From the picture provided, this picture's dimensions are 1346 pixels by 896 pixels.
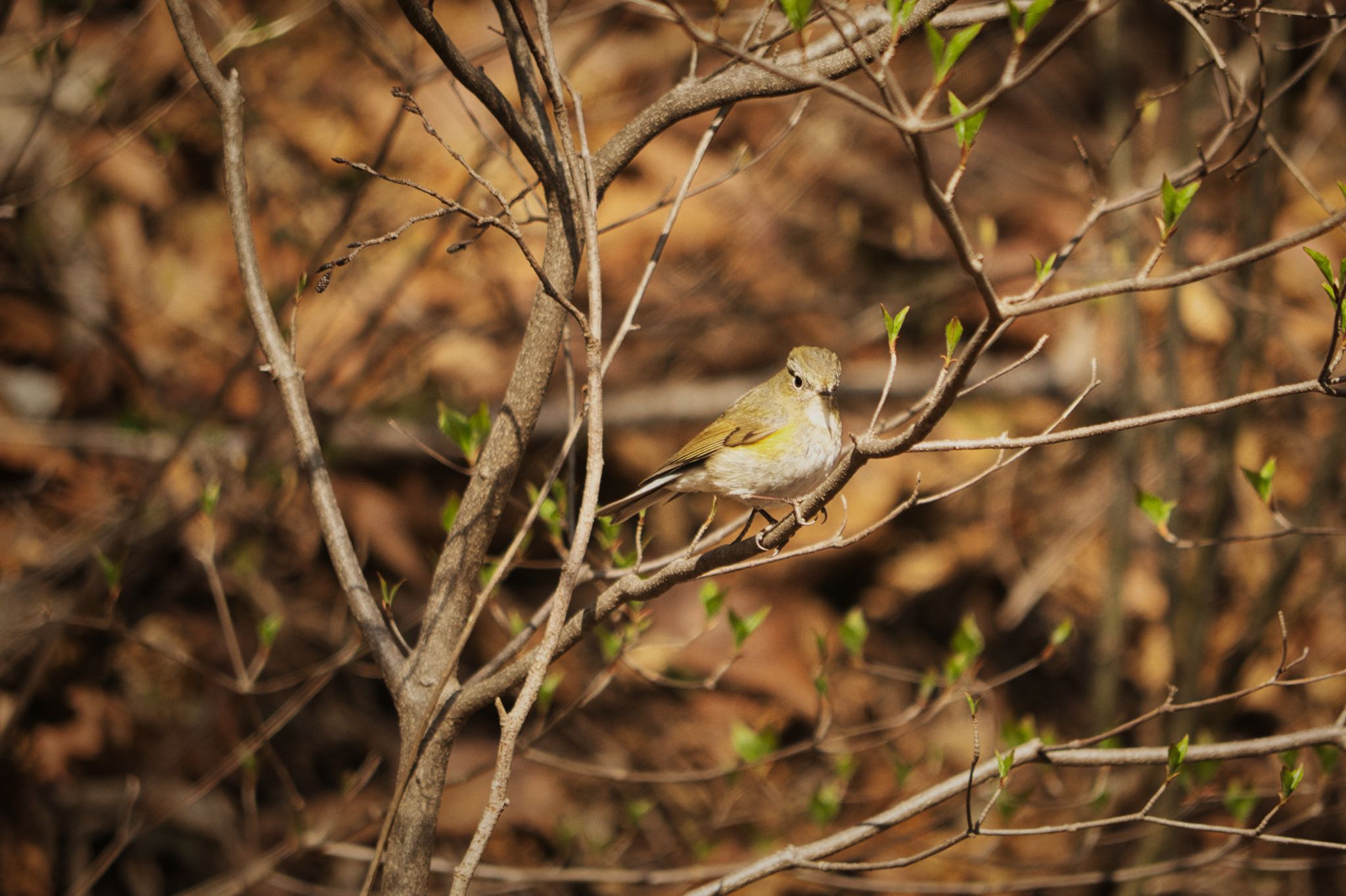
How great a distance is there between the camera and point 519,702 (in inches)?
74.5

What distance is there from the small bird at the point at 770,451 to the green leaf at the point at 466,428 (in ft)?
1.51

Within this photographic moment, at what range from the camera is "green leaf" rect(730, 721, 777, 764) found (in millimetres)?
3445

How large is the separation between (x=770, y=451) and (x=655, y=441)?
332cm

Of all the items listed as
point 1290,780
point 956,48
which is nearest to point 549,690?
point 1290,780

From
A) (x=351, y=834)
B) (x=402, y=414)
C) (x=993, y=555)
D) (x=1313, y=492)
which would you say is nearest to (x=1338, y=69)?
(x=1313, y=492)

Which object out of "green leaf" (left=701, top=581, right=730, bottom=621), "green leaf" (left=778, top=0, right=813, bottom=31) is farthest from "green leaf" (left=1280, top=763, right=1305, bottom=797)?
"green leaf" (left=778, top=0, right=813, bottom=31)

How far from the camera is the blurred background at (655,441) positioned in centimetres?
501

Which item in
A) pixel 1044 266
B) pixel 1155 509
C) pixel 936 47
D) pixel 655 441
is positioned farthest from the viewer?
pixel 655 441

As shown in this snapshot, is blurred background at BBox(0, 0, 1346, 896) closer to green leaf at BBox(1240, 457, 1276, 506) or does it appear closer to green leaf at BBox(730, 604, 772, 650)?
green leaf at BBox(730, 604, 772, 650)

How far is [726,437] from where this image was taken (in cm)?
346

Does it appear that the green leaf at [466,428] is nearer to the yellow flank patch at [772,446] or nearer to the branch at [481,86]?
the branch at [481,86]

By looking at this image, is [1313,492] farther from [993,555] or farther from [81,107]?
[81,107]

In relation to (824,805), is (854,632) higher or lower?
higher

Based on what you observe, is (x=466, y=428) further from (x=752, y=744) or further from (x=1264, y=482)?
(x=1264, y=482)
